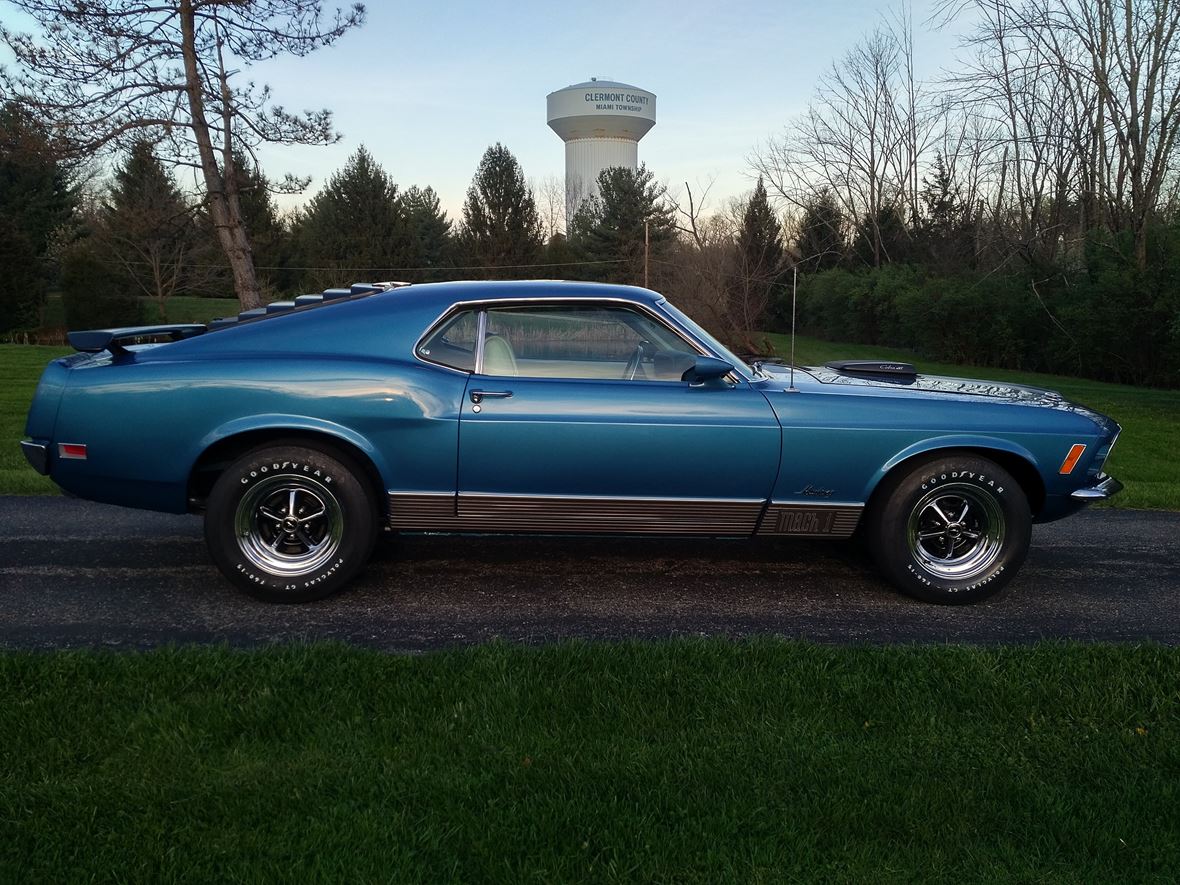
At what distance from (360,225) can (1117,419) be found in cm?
3439

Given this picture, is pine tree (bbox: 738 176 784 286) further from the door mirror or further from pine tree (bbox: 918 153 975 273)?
the door mirror

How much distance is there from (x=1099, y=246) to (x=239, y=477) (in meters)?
27.1

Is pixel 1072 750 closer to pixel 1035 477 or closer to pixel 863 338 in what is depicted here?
pixel 1035 477

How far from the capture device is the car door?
4.46 meters

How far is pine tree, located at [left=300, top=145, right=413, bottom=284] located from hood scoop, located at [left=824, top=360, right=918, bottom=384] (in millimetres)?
38838

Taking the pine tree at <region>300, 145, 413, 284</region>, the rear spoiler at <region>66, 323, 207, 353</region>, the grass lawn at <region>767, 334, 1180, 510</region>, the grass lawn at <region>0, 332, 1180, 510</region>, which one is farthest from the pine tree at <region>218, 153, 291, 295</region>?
the rear spoiler at <region>66, 323, 207, 353</region>

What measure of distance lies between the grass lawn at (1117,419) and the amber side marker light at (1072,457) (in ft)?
10.8

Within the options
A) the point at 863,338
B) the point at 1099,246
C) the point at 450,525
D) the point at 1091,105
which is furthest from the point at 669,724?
the point at 863,338

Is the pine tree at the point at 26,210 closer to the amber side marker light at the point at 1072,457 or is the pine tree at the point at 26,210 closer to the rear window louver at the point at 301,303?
the rear window louver at the point at 301,303

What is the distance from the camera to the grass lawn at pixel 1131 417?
8195mm

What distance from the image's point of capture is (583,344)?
4.82 metres

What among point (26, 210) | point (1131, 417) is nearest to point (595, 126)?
point (26, 210)

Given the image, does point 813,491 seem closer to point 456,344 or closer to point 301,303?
point 456,344

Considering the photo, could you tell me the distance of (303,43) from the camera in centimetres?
1456
